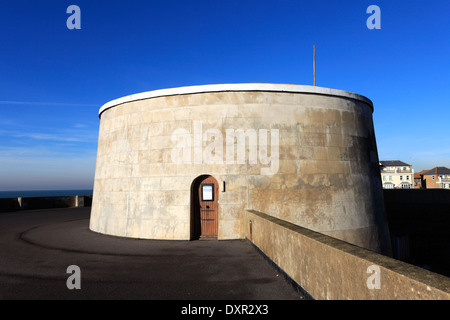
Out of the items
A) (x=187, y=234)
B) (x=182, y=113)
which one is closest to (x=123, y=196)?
(x=187, y=234)

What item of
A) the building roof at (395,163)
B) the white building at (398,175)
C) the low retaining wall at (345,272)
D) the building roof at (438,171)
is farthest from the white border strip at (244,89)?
the building roof at (395,163)

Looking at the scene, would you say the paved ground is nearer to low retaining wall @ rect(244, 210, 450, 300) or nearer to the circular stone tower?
low retaining wall @ rect(244, 210, 450, 300)

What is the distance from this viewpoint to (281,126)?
12383 mm

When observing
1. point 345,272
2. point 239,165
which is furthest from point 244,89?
point 345,272

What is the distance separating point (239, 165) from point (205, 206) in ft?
7.95

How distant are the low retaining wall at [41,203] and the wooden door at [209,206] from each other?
23.3 meters

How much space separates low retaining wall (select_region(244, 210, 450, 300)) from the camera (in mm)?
3100

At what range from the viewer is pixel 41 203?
2841cm

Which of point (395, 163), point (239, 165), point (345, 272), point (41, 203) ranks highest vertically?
point (395, 163)

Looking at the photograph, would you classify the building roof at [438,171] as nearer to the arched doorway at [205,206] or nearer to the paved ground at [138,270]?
the arched doorway at [205,206]

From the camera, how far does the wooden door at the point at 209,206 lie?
1237 centimetres

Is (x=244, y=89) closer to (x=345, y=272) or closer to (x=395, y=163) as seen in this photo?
(x=345, y=272)
